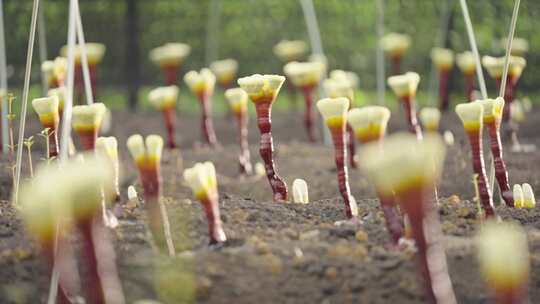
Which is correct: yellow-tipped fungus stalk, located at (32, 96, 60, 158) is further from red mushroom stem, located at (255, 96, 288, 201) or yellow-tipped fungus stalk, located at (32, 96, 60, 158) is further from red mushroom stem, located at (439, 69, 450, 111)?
red mushroom stem, located at (439, 69, 450, 111)

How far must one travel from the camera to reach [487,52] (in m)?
9.39

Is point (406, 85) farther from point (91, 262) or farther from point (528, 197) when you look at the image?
point (91, 262)

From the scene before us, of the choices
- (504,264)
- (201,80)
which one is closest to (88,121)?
(504,264)

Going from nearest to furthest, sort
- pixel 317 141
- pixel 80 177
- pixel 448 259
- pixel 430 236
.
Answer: pixel 80 177, pixel 430 236, pixel 448 259, pixel 317 141

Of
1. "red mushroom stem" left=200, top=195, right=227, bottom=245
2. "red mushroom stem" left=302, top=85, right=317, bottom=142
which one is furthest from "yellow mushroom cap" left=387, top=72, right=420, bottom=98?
"red mushroom stem" left=302, top=85, right=317, bottom=142

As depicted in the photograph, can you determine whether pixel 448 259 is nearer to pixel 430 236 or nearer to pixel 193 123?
pixel 430 236

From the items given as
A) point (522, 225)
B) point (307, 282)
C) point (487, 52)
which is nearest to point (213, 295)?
point (307, 282)

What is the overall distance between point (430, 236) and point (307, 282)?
0.35 m

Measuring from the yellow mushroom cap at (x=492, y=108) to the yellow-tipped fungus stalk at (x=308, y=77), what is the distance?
1.83 m

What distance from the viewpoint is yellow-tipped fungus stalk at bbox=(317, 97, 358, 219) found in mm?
3197

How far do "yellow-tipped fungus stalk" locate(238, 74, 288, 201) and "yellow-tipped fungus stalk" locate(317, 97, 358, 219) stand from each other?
0.26m

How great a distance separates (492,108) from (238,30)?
280 inches

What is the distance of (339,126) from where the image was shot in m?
3.25

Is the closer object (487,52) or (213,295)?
(213,295)
